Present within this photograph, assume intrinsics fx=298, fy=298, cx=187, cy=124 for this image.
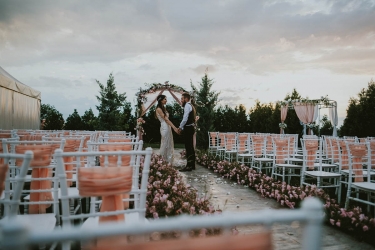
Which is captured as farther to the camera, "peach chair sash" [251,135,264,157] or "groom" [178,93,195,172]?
"groom" [178,93,195,172]

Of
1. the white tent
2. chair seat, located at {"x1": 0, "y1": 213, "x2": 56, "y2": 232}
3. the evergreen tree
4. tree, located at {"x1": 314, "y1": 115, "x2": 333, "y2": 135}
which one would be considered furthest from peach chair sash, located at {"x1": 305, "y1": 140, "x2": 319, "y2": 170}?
tree, located at {"x1": 314, "y1": 115, "x2": 333, "y2": 135}

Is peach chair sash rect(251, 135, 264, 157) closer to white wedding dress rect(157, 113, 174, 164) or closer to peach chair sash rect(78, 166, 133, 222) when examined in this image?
white wedding dress rect(157, 113, 174, 164)

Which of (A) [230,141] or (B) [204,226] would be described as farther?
(A) [230,141]

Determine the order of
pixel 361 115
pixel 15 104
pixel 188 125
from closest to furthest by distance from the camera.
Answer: pixel 188 125
pixel 15 104
pixel 361 115

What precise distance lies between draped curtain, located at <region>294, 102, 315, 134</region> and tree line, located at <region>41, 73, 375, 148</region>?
2.85ft

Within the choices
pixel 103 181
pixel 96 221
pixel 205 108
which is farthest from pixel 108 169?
pixel 205 108

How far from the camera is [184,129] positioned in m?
8.13

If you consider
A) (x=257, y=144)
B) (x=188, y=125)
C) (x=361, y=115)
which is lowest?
(x=257, y=144)

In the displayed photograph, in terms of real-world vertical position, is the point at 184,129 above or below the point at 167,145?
above

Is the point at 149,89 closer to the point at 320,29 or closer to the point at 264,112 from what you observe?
the point at 320,29

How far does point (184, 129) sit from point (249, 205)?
3.76 m

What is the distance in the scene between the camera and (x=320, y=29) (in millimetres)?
12047

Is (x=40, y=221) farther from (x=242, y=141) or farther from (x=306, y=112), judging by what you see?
(x=306, y=112)

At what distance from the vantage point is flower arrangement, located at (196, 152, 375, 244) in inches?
133
